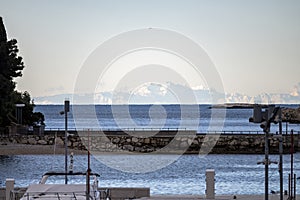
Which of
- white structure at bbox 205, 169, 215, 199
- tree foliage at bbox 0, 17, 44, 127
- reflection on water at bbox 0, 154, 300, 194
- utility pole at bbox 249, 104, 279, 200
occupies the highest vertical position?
tree foliage at bbox 0, 17, 44, 127

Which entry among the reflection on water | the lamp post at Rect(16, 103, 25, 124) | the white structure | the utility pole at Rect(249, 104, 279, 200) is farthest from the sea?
the utility pole at Rect(249, 104, 279, 200)

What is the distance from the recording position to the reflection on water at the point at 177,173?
42.8 m

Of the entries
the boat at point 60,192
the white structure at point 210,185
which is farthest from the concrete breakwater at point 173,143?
the boat at point 60,192

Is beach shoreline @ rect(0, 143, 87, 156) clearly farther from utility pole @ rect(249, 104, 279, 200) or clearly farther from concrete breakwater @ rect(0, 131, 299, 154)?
utility pole @ rect(249, 104, 279, 200)

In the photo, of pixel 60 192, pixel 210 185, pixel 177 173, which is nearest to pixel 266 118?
pixel 60 192

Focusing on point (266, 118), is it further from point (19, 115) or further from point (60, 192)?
point (19, 115)

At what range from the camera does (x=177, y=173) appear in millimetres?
55625

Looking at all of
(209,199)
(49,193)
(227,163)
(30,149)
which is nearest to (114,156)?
(30,149)

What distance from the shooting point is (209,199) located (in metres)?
25.9

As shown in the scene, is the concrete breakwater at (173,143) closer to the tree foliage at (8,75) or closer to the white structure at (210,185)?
the tree foliage at (8,75)

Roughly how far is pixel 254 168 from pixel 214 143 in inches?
946

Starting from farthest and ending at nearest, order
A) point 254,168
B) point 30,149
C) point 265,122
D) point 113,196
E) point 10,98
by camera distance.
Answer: point 10,98
point 30,149
point 254,168
point 113,196
point 265,122

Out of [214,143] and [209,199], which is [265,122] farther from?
[214,143]

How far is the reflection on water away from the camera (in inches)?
1686
